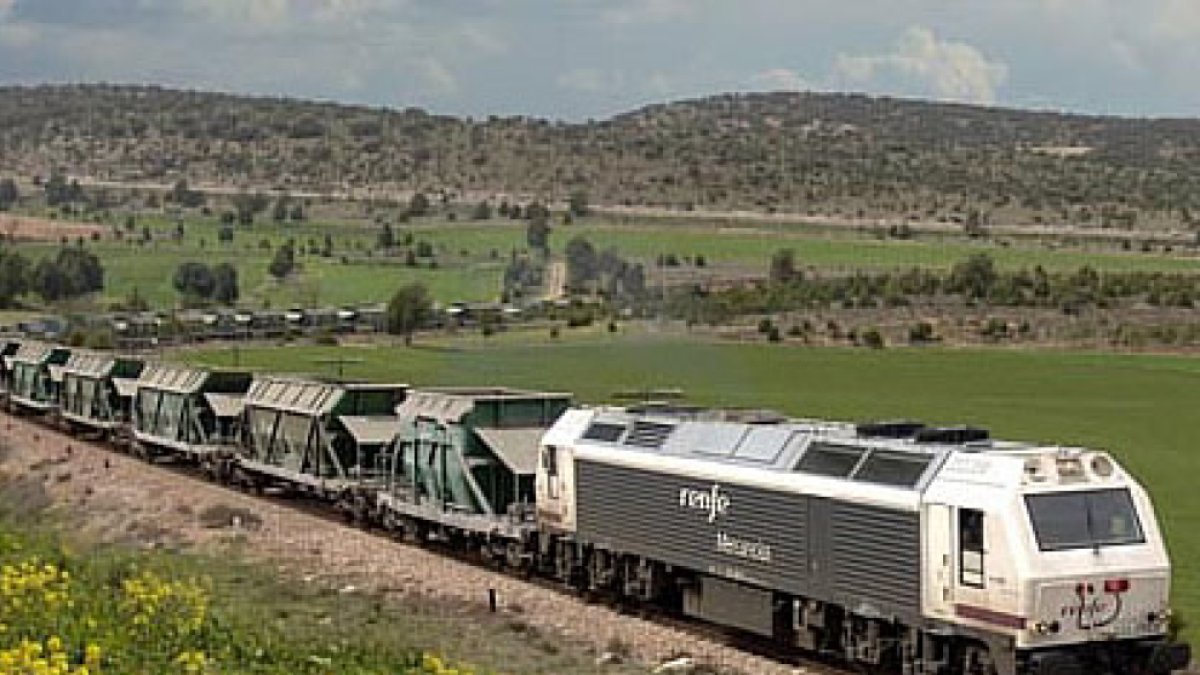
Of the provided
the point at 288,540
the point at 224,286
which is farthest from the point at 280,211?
the point at 288,540

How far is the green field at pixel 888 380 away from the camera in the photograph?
195 feet

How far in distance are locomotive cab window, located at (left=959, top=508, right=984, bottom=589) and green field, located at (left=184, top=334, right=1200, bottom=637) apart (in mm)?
18418

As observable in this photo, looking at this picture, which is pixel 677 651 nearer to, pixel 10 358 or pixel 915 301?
pixel 10 358

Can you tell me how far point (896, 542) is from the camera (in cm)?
2520

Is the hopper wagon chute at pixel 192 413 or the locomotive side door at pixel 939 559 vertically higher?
the locomotive side door at pixel 939 559

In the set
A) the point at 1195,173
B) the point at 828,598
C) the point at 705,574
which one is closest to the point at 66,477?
the point at 705,574

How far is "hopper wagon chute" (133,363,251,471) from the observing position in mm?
55719

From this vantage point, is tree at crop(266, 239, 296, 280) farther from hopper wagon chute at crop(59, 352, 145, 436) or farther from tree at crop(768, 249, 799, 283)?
hopper wagon chute at crop(59, 352, 145, 436)

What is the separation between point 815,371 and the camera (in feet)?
277

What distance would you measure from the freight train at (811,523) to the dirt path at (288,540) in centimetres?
75

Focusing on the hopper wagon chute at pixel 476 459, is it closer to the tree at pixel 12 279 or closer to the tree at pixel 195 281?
the tree at pixel 195 281

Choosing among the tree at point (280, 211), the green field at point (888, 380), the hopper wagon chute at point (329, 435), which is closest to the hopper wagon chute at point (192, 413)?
the hopper wagon chute at point (329, 435)

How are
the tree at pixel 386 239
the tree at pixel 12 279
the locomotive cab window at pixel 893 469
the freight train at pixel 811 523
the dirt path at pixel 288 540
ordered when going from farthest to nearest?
1. the tree at pixel 386 239
2. the tree at pixel 12 279
3. the dirt path at pixel 288 540
4. the locomotive cab window at pixel 893 469
5. the freight train at pixel 811 523

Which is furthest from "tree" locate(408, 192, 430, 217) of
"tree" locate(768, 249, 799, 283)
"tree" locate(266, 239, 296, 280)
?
"tree" locate(768, 249, 799, 283)
